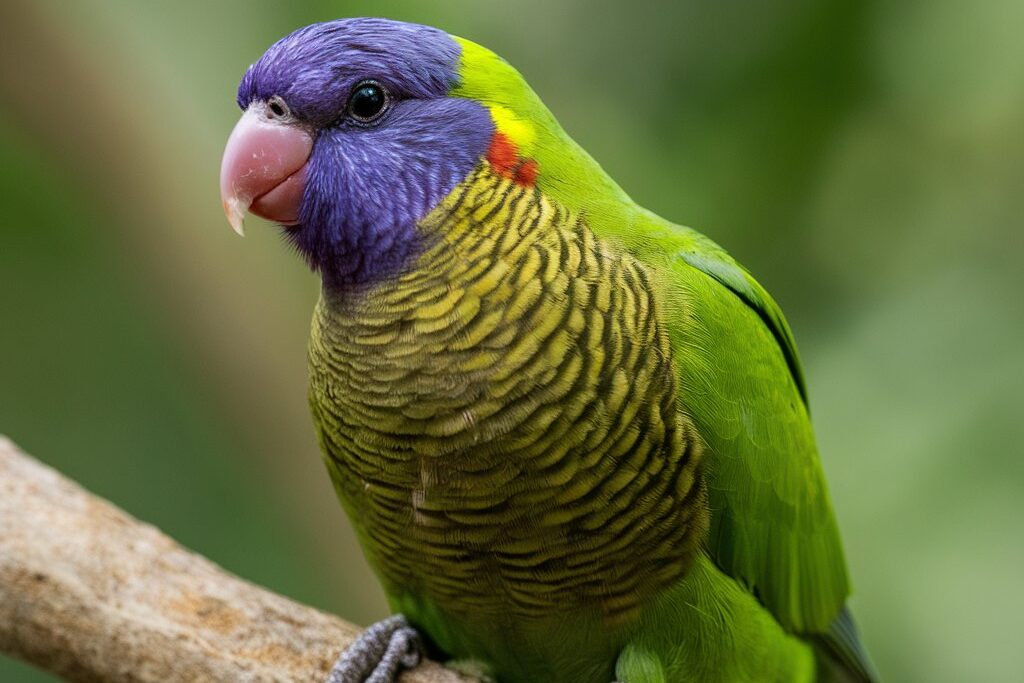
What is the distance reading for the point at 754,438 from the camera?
270 centimetres

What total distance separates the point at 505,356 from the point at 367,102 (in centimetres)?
69

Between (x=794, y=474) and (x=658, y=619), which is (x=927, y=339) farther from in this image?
(x=658, y=619)

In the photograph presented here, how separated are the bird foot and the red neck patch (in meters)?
1.32

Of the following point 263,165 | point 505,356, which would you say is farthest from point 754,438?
point 263,165

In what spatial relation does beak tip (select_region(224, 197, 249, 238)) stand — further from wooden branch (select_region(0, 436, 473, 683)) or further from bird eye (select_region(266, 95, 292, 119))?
wooden branch (select_region(0, 436, 473, 683))

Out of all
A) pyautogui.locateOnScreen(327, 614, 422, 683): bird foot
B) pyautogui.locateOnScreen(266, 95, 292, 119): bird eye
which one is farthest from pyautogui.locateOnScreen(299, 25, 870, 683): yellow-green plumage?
pyautogui.locateOnScreen(266, 95, 292, 119): bird eye

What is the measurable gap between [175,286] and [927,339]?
12.3 feet

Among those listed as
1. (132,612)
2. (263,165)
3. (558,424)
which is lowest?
(132,612)

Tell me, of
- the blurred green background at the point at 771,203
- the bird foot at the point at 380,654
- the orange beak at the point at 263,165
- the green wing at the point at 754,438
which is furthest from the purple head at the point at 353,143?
the blurred green background at the point at 771,203

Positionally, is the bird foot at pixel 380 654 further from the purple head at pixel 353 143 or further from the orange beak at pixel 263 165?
the orange beak at pixel 263 165

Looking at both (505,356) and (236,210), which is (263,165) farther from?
(505,356)

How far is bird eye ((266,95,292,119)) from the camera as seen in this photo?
2449 millimetres

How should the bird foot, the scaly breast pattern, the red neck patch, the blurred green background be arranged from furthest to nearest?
the blurred green background < the bird foot < the red neck patch < the scaly breast pattern

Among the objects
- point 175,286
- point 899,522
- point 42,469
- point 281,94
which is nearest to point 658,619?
point 281,94
